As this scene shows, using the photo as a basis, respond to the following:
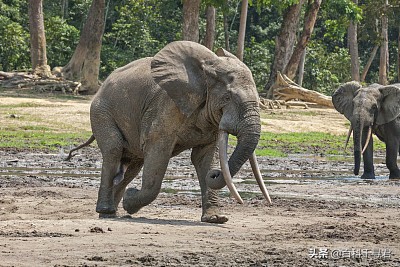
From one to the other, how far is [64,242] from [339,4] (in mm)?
26822

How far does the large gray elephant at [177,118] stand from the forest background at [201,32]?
21.4m

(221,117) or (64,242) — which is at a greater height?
(221,117)

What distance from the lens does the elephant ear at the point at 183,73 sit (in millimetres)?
9977

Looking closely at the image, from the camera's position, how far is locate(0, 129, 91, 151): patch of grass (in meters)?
21.0

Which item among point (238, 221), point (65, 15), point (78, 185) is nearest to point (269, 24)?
point (65, 15)

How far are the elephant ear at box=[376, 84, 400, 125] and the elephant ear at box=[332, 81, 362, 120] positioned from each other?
0.75 metres

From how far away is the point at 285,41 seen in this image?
35219 millimetres

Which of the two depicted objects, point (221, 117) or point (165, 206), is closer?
point (221, 117)

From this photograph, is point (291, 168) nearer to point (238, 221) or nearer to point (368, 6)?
point (238, 221)

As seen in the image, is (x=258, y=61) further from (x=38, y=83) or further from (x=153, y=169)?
(x=153, y=169)

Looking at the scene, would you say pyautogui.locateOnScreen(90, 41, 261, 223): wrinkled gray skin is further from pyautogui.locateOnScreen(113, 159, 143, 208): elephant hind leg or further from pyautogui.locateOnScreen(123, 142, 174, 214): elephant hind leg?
pyautogui.locateOnScreen(113, 159, 143, 208): elephant hind leg

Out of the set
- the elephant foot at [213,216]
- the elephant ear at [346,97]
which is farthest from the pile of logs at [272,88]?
the elephant foot at [213,216]

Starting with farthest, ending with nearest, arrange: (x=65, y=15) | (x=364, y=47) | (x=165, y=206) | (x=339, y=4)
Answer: (x=364, y=47) → (x=65, y=15) → (x=339, y=4) → (x=165, y=206)

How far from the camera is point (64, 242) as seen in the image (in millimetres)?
8297
